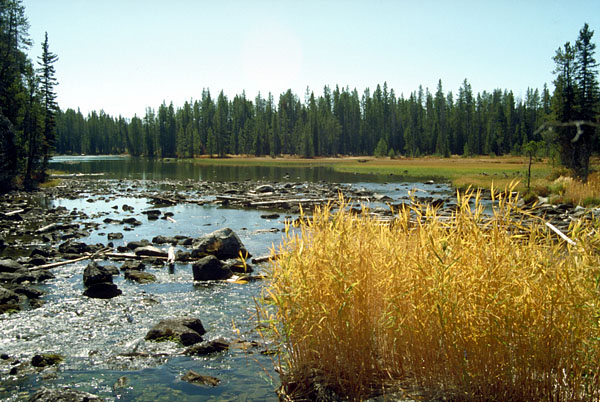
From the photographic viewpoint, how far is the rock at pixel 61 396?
761 cm

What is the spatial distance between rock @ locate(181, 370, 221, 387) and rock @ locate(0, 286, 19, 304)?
722 cm

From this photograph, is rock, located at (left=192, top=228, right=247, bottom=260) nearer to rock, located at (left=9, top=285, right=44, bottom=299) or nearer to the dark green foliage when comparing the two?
rock, located at (left=9, top=285, right=44, bottom=299)

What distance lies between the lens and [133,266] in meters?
17.5

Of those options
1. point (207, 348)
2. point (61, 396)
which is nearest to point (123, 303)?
point (207, 348)

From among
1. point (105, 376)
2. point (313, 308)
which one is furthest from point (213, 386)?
point (313, 308)

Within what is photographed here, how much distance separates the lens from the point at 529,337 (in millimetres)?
6484

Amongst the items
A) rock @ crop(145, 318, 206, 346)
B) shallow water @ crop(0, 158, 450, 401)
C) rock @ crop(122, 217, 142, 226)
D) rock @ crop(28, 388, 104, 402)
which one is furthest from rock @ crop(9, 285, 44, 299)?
rock @ crop(122, 217, 142, 226)

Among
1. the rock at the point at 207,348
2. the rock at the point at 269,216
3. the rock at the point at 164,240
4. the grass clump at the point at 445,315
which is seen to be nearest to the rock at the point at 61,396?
the rock at the point at 207,348

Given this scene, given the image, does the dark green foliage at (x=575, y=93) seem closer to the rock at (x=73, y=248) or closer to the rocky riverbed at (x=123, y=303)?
the rocky riverbed at (x=123, y=303)

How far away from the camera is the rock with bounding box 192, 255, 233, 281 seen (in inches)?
644

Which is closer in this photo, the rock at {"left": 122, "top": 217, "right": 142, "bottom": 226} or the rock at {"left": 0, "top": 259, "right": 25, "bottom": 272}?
the rock at {"left": 0, "top": 259, "right": 25, "bottom": 272}

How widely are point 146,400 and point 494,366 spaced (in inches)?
237

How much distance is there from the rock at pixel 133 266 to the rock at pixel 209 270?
8.41 feet

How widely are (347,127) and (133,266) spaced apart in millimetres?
150426
